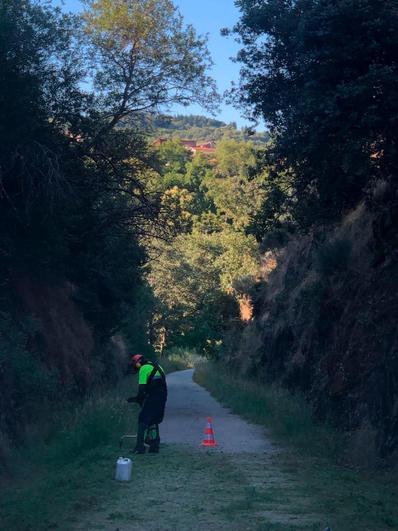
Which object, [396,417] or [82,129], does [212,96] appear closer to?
[82,129]

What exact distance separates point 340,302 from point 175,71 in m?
8.06

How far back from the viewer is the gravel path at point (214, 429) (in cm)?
1559

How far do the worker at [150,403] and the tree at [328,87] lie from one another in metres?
4.84

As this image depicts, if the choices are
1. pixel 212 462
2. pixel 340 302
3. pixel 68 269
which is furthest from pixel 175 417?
pixel 212 462

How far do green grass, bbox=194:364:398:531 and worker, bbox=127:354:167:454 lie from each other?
2182 mm

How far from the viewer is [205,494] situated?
1023 cm

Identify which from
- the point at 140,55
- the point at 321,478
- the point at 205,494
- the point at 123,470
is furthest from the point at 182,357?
the point at 205,494

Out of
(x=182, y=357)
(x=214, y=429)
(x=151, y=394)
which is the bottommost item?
(x=182, y=357)

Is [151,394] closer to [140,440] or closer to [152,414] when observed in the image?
[152,414]

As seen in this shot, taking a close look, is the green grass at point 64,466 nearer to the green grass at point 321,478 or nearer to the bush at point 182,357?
the green grass at point 321,478

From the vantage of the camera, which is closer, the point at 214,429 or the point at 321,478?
the point at 321,478

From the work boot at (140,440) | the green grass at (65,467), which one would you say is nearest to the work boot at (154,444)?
the work boot at (140,440)

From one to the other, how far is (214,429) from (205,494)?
8.55 m

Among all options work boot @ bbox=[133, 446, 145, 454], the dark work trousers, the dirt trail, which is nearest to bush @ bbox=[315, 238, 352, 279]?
the dirt trail
